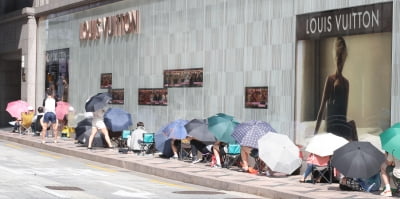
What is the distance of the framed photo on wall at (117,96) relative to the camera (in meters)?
25.3

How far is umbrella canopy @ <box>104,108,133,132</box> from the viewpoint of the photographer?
856 inches

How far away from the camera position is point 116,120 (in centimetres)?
2181

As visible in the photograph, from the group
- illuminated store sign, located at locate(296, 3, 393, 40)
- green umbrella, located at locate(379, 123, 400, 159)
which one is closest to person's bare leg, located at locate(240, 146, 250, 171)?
illuminated store sign, located at locate(296, 3, 393, 40)

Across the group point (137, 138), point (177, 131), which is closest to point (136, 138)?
point (137, 138)

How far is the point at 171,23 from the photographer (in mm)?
22328

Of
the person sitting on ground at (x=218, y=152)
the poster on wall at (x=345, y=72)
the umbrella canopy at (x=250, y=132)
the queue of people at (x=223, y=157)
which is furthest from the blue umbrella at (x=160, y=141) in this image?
the poster on wall at (x=345, y=72)

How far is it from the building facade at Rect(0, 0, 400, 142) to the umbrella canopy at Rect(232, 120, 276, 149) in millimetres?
1177

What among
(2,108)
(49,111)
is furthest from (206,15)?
(2,108)

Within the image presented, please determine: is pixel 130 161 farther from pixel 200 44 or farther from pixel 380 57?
pixel 380 57

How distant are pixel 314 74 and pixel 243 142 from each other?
2484 mm

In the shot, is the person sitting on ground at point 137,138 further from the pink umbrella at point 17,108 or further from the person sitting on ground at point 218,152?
the pink umbrella at point 17,108

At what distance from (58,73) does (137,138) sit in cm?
1178

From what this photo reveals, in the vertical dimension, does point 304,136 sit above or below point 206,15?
below

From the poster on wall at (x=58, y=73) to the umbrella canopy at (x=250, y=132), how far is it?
15.3 m
